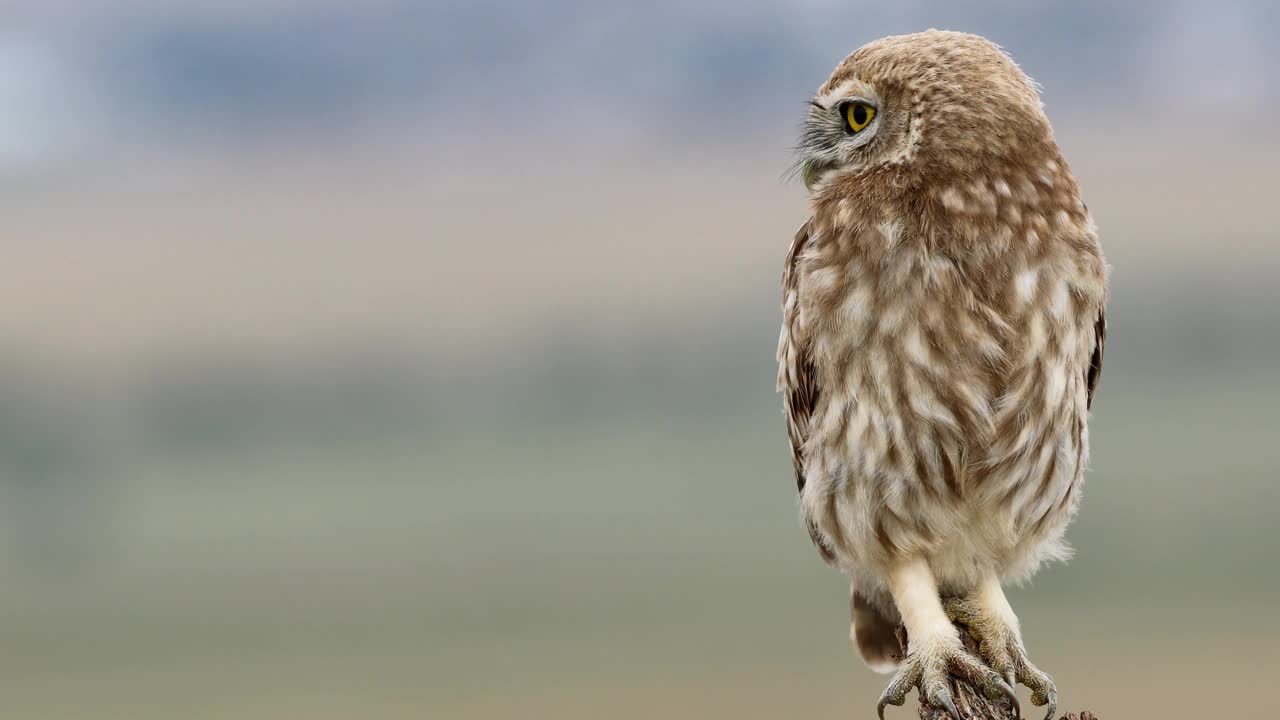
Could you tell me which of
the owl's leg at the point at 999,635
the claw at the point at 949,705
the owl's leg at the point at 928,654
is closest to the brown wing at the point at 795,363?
the owl's leg at the point at 928,654

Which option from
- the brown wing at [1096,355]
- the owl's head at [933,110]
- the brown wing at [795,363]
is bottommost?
the brown wing at [795,363]

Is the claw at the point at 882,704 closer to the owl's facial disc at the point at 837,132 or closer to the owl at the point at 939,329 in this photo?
the owl at the point at 939,329

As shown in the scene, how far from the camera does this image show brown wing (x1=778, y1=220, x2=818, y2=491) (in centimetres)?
407

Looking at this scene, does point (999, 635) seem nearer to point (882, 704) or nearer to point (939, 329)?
point (882, 704)

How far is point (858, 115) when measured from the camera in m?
3.99

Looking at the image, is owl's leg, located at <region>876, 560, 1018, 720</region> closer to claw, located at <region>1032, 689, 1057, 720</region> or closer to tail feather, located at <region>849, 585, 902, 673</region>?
claw, located at <region>1032, 689, 1057, 720</region>

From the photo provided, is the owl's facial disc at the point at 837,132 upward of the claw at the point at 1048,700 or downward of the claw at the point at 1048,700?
upward

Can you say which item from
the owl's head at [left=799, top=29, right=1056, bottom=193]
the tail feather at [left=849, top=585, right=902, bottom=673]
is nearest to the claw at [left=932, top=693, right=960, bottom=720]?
the tail feather at [left=849, top=585, right=902, bottom=673]

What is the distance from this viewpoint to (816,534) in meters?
4.33

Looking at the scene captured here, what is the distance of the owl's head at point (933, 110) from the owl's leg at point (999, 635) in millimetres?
1375

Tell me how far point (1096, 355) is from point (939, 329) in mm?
779

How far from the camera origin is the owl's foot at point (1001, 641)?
3994 millimetres

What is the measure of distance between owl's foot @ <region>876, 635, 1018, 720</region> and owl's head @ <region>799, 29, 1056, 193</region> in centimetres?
138

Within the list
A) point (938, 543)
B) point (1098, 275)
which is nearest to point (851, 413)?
point (938, 543)
